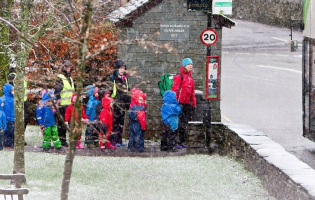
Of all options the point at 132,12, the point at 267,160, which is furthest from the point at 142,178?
the point at 132,12

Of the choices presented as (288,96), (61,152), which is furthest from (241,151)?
(288,96)

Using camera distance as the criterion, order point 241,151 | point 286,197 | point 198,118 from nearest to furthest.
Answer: point 286,197, point 241,151, point 198,118

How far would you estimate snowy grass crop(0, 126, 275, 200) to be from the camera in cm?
975

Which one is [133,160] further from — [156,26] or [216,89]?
[156,26]

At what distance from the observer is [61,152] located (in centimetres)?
1343

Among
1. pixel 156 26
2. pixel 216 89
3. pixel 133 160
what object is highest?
pixel 156 26

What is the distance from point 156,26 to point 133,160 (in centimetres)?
447

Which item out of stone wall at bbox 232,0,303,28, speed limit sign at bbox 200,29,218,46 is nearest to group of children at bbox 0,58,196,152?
speed limit sign at bbox 200,29,218,46

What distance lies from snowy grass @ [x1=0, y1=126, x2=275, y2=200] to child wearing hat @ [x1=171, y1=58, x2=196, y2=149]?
1.34 m

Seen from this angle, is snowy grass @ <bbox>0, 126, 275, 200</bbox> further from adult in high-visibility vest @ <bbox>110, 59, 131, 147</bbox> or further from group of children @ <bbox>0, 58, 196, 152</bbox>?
adult in high-visibility vest @ <bbox>110, 59, 131, 147</bbox>

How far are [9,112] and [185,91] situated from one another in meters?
3.32

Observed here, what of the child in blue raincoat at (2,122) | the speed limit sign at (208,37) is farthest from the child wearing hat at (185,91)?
the child in blue raincoat at (2,122)

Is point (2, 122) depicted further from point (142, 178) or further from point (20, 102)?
point (142, 178)

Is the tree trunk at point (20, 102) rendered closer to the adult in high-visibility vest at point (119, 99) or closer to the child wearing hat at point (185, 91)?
the adult in high-visibility vest at point (119, 99)
